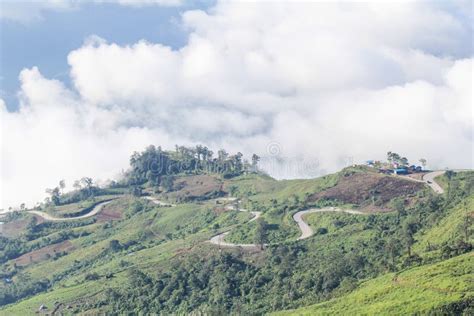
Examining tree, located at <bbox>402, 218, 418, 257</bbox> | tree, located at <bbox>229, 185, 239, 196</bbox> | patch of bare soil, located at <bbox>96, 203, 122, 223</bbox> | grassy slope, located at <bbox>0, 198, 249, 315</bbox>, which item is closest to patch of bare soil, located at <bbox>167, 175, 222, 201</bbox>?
tree, located at <bbox>229, 185, 239, 196</bbox>

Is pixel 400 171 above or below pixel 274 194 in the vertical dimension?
above

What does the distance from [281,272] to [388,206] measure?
3876cm

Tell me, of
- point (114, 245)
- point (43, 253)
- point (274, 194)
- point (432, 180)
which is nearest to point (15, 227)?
point (43, 253)

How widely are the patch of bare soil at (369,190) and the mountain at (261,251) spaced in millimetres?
451

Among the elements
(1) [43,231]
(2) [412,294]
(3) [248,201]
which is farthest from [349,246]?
(1) [43,231]

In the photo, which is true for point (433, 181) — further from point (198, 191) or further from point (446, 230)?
point (198, 191)

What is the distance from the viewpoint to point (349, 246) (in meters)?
105

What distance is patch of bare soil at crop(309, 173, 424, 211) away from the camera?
132200mm

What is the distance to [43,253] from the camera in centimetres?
15525

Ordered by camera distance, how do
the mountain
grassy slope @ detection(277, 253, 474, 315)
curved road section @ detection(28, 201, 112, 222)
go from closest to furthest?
grassy slope @ detection(277, 253, 474, 315) → the mountain → curved road section @ detection(28, 201, 112, 222)

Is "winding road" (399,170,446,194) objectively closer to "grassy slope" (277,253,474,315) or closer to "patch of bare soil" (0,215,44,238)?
"grassy slope" (277,253,474,315)

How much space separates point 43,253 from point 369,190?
85.8 meters

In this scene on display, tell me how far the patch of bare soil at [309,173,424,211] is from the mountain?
0.45 meters

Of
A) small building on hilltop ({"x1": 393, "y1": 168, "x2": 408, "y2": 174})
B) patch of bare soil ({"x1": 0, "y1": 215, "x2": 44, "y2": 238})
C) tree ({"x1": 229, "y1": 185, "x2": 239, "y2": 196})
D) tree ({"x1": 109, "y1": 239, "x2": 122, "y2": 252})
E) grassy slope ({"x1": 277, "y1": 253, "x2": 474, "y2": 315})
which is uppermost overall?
small building on hilltop ({"x1": 393, "y1": 168, "x2": 408, "y2": 174})
